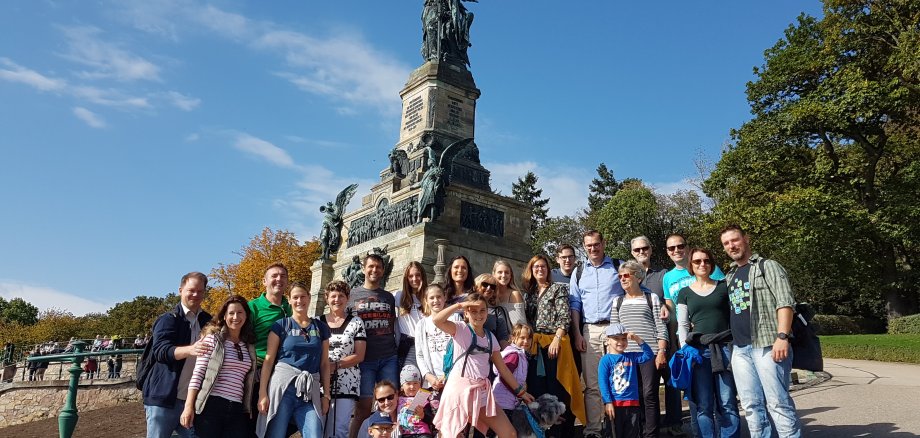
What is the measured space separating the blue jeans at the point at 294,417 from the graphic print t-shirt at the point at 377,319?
86cm

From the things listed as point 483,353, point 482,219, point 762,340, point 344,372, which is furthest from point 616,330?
point 482,219

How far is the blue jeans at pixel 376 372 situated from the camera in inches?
237

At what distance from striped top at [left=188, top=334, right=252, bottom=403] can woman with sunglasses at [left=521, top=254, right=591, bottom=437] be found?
2.45 metres

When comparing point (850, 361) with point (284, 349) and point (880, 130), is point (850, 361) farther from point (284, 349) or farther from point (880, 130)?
point (284, 349)

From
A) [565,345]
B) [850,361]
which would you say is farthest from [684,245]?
[850,361]

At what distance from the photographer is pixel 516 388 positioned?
212 inches

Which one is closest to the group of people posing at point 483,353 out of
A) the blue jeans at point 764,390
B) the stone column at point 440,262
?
the blue jeans at point 764,390

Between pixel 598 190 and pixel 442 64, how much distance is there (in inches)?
1489

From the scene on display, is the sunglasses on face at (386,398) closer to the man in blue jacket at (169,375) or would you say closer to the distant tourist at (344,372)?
the distant tourist at (344,372)

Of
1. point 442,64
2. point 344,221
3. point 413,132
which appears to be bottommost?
point 344,221

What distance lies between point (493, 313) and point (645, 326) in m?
1.38

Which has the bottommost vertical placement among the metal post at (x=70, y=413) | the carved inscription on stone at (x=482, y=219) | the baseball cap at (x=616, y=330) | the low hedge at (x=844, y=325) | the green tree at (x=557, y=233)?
the metal post at (x=70, y=413)

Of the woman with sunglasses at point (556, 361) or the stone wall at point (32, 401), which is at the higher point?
the woman with sunglasses at point (556, 361)

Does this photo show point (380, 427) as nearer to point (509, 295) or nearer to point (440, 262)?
point (509, 295)
